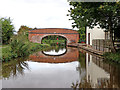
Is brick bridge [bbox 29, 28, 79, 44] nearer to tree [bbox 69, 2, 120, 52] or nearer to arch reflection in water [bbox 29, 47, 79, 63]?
arch reflection in water [bbox 29, 47, 79, 63]

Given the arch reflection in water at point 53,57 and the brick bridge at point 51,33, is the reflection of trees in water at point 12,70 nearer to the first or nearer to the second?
the arch reflection in water at point 53,57

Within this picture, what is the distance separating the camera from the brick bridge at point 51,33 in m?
32.4

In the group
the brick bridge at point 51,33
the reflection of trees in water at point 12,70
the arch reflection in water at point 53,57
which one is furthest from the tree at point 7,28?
the reflection of trees in water at point 12,70

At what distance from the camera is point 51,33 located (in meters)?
32.8

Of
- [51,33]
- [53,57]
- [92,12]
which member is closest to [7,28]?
[53,57]

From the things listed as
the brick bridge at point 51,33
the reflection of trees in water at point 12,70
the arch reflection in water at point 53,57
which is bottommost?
the arch reflection in water at point 53,57

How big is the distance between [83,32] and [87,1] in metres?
24.8

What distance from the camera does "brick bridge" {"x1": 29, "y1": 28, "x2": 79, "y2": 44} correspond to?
3244cm

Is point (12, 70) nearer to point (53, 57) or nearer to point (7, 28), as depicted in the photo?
point (53, 57)

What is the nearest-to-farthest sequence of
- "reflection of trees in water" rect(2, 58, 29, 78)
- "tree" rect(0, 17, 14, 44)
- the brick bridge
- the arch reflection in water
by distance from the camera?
"reflection of trees in water" rect(2, 58, 29, 78), the arch reflection in water, "tree" rect(0, 17, 14, 44), the brick bridge

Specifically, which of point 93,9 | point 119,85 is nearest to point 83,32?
point 93,9

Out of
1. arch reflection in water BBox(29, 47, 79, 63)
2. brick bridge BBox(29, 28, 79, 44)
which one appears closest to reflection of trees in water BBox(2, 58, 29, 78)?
arch reflection in water BBox(29, 47, 79, 63)

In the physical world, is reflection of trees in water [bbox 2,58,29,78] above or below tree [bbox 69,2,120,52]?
below

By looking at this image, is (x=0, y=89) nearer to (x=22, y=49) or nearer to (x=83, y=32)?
(x=22, y=49)
